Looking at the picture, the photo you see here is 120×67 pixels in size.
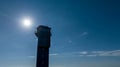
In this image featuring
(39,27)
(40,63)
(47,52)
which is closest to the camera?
(40,63)

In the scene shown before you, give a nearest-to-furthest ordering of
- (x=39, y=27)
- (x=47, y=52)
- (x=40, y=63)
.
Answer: (x=40, y=63) < (x=47, y=52) < (x=39, y=27)

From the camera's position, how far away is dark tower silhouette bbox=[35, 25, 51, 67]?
2389 centimetres

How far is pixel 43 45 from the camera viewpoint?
2520 cm

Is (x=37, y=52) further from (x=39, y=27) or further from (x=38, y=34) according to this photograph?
(x=39, y=27)

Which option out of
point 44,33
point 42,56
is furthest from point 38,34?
point 42,56

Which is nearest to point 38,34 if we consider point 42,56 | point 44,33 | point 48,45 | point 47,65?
point 44,33

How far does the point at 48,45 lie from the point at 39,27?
4625 millimetres

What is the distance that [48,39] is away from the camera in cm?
2641

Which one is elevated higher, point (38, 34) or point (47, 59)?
point (38, 34)

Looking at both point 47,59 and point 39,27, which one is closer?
point 47,59

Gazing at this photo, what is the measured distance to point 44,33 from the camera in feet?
86.8

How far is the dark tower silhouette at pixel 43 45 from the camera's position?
940 inches

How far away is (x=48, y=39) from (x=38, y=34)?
2.46 m

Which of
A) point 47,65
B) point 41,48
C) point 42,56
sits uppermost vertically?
point 41,48
